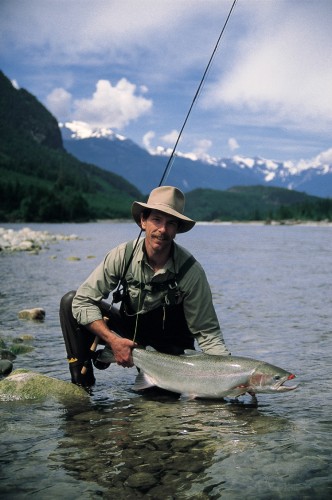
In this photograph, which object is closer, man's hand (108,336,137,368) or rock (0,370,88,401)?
man's hand (108,336,137,368)

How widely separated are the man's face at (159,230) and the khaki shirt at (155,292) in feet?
0.74

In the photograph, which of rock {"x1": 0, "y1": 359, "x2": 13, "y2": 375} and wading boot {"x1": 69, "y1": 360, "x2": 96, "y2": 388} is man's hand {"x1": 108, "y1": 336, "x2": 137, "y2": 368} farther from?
rock {"x1": 0, "y1": 359, "x2": 13, "y2": 375}

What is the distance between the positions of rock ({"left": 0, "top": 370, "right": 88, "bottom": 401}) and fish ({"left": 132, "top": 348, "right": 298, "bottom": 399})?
1017 millimetres

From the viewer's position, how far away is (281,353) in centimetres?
928

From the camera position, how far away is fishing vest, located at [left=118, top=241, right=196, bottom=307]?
614 centimetres

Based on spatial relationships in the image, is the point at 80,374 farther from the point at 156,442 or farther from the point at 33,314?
the point at 33,314

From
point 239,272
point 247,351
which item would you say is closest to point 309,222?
point 239,272

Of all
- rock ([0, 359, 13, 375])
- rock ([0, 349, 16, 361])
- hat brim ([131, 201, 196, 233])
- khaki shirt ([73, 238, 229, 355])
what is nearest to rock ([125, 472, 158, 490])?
khaki shirt ([73, 238, 229, 355])

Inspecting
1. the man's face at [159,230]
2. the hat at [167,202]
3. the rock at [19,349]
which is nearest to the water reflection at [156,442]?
the man's face at [159,230]

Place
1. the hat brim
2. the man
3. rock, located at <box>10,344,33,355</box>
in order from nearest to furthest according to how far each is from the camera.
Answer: the hat brim
the man
rock, located at <box>10,344,33,355</box>

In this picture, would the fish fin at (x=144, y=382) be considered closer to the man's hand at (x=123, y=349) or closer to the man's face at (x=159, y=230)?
the man's hand at (x=123, y=349)

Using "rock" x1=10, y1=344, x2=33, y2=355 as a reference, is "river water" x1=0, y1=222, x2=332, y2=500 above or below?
above

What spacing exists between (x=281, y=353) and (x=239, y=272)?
15.9 m

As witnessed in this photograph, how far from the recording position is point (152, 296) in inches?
247
